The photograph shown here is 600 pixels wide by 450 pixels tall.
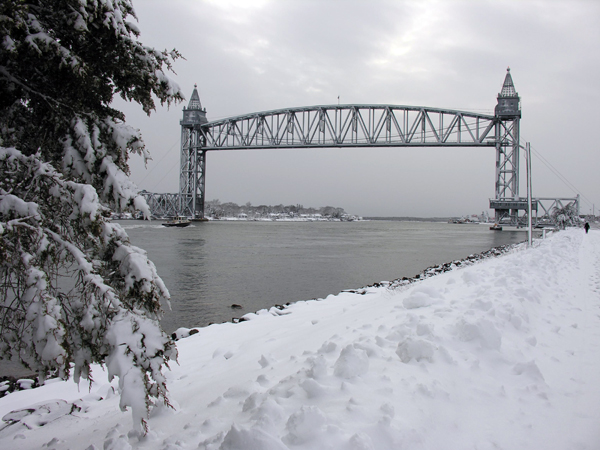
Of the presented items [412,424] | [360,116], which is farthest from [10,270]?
[360,116]

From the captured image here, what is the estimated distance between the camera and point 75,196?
232 cm

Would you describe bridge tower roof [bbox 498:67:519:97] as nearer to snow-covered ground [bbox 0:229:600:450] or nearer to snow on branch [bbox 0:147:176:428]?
snow-covered ground [bbox 0:229:600:450]

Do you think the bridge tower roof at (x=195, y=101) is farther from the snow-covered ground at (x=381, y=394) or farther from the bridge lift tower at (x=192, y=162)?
the snow-covered ground at (x=381, y=394)

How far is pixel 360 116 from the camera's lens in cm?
6550

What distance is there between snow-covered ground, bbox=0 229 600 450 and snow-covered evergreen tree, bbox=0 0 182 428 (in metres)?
0.68

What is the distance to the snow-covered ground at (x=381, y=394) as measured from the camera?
234cm

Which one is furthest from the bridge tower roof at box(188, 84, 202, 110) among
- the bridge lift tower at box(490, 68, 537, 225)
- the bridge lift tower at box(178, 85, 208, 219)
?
the bridge lift tower at box(490, 68, 537, 225)

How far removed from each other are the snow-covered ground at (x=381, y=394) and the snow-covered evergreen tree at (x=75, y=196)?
2.24 feet

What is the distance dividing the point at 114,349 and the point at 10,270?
29.8 inches

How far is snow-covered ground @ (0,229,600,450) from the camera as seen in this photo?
2344mm

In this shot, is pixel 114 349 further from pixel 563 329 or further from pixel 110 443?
pixel 563 329

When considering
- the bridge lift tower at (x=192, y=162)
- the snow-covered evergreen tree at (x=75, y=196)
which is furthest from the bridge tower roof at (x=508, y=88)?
the snow-covered evergreen tree at (x=75, y=196)

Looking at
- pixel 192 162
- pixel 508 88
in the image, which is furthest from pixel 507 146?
pixel 192 162

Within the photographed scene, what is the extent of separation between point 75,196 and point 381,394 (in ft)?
7.89
